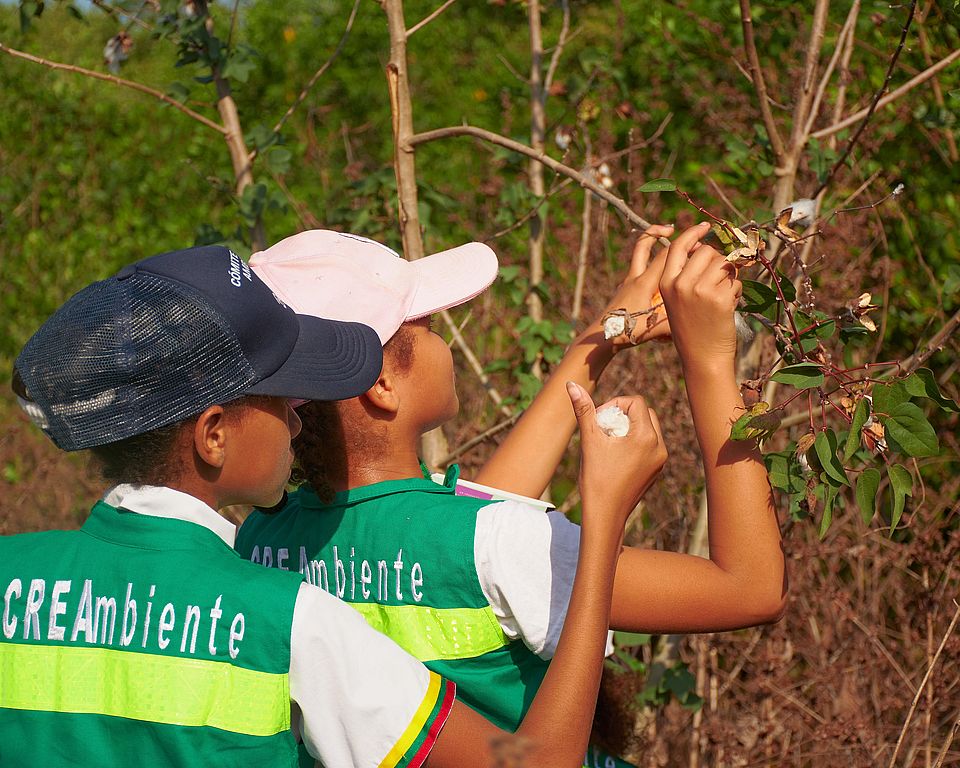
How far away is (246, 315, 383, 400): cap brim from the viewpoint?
134 cm

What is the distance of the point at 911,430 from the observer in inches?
54.2

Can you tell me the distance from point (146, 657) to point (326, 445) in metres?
0.46

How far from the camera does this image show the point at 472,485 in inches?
68.4

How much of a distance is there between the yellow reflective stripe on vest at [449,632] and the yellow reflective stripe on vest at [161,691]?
0.78 feet

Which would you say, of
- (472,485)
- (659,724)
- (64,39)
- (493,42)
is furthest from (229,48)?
(64,39)

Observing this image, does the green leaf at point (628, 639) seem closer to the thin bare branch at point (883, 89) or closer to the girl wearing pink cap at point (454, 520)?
the girl wearing pink cap at point (454, 520)

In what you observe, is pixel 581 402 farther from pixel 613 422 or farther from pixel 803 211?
pixel 803 211

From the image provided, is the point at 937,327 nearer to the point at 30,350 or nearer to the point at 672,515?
the point at 672,515

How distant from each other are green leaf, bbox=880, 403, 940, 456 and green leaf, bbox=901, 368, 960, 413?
0.06 feet

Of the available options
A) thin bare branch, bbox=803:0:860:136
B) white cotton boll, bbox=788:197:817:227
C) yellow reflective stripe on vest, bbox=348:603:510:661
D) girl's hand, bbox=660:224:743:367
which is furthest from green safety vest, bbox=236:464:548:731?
thin bare branch, bbox=803:0:860:136

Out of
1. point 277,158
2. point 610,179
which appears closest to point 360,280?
point 277,158

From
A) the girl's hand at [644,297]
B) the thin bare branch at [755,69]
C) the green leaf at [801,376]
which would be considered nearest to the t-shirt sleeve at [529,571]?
the green leaf at [801,376]

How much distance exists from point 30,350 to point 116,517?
21cm

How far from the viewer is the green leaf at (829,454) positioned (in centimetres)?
145
